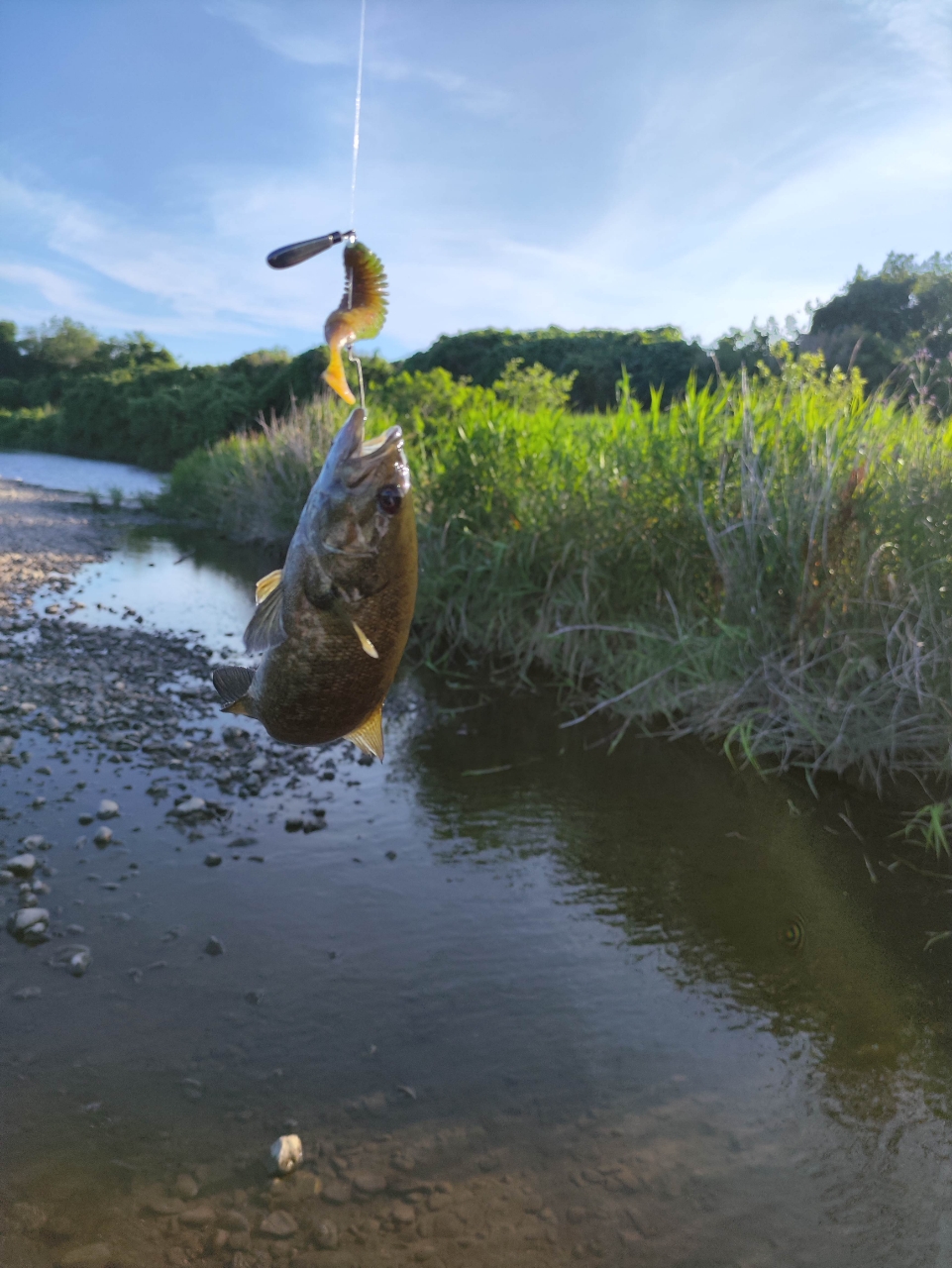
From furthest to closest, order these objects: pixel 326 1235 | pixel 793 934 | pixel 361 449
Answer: pixel 793 934 < pixel 326 1235 < pixel 361 449

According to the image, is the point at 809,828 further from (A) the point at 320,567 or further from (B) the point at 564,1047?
(A) the point at 320,567

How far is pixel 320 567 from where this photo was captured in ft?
4.79

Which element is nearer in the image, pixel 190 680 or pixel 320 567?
pixel 320 567

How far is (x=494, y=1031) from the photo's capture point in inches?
154

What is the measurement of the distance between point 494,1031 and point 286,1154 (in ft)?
3.78

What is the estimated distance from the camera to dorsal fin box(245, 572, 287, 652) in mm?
1516

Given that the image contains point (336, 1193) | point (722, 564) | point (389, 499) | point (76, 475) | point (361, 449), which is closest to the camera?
point (389, 499)

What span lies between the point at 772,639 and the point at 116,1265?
19.0ft

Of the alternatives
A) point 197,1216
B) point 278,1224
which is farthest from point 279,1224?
point 197,1216

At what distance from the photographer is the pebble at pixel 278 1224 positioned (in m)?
2.85

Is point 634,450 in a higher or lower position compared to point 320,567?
higher


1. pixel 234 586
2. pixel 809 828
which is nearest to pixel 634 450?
pixel 809 828

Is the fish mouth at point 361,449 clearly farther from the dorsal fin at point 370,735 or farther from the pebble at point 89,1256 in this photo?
the pebble at point 89,1256

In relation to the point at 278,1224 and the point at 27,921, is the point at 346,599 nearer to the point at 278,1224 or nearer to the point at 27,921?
the point at 278,1224
